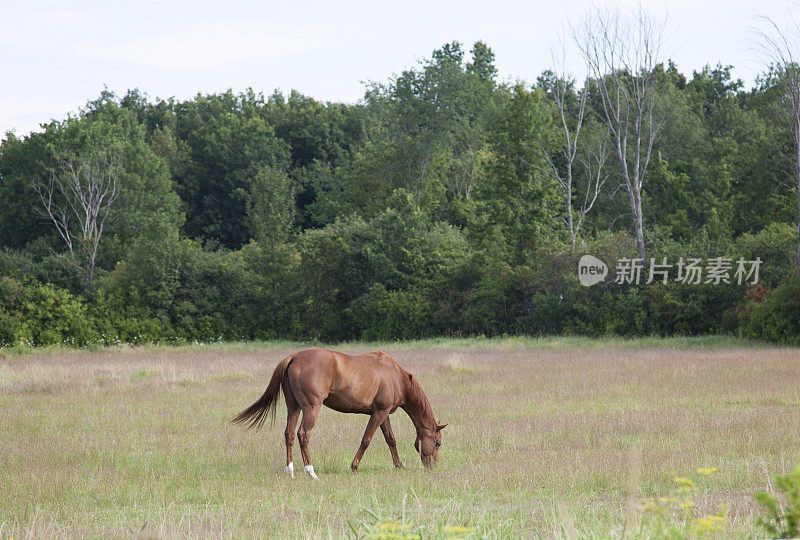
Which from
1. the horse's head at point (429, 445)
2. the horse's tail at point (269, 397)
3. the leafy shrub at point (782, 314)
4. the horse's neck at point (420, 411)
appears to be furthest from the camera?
the leafy shrub at point (782, 314)

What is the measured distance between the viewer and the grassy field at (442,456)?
5918 millimetres

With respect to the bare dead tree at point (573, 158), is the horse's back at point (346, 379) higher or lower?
lower

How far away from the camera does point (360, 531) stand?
5.33m

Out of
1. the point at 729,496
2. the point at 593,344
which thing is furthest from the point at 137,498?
the point at 593,344

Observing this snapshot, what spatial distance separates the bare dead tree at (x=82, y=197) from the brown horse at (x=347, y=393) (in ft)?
137

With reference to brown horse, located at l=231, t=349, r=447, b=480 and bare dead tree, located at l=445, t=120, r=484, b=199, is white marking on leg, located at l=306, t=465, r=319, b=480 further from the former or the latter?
bare dead tree, located at l=445, t=120, r=484, b=199

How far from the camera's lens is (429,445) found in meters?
8.87

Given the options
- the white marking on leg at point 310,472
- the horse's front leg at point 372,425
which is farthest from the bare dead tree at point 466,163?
the white marking on leg at point 310,472

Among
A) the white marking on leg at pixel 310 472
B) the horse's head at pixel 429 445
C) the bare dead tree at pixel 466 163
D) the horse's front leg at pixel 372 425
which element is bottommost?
the white marking on leg at pixel 310 472

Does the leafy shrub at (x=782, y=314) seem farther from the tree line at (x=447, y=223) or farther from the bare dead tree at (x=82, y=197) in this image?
the bare dead tree at (x=82, y=197)

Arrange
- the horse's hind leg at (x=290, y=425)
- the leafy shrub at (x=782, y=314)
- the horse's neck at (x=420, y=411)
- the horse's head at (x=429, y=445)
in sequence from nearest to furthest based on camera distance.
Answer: the horse's hind leg at (x=290, y=425)
the horse's head at (x=429, y=445)
the horse's neck at (x=420, y=411)
the leafy shrub at (x=782, y=314)

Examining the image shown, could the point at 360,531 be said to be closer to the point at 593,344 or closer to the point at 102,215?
the point at 593,344

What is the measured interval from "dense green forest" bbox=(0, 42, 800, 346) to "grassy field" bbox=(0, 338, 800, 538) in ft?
53.0

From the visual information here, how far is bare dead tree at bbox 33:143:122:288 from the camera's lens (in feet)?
160
